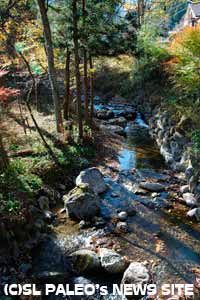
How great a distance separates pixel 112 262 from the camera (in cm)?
649

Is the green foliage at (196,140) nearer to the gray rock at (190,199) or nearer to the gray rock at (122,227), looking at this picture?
the gray rock at (190,199)

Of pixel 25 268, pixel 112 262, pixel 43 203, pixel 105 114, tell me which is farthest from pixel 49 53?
pixel 112 262

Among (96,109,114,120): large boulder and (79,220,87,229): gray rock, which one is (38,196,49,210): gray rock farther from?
(96,109,114,120): large boulder

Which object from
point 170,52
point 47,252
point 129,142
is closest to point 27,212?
point 47,252

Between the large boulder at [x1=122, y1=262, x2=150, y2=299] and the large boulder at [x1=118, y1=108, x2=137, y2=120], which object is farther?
the large boulder at [x1=118, y1=108, x2=137, y2=120]

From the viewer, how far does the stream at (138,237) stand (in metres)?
6.48

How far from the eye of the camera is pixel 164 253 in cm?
703

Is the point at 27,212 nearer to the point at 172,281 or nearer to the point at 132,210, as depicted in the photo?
the point at 132,210

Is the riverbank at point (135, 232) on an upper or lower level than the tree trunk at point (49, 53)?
lower

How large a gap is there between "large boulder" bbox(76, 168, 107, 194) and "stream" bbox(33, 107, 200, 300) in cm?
25

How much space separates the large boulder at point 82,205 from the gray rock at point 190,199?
254 cm

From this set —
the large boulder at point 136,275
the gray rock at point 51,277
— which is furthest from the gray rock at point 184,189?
the gray rock at point 51,277

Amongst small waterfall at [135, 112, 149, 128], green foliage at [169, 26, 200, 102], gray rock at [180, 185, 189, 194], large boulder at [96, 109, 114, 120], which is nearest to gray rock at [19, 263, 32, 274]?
gray rock at [180, 185, 189, 194]

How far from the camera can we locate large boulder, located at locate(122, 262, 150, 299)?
6038 millimetres
